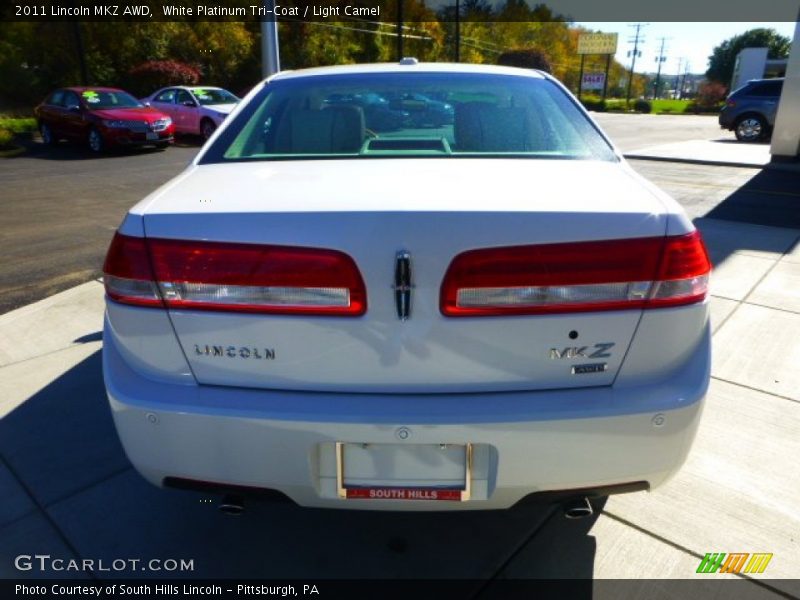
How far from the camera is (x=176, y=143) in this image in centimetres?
1681

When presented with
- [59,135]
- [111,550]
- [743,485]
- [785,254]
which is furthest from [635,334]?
[59,135]

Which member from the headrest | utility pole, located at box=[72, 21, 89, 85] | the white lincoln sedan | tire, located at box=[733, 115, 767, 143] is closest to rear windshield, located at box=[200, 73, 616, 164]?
the headrest

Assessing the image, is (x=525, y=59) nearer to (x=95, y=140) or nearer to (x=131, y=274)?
(x=95, y=140)

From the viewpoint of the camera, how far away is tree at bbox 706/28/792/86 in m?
75.6

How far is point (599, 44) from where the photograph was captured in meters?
71.4

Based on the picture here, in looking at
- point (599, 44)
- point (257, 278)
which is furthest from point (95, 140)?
point (599, 44)

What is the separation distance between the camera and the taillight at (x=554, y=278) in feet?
5.07

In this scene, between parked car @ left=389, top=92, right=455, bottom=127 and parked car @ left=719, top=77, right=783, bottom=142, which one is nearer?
parked car @ left=389, top=92, right=455, bottom=127

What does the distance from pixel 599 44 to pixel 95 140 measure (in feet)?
230

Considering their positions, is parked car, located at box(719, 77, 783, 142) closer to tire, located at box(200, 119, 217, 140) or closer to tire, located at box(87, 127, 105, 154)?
tire, located at box(200, 119, 217, 140)

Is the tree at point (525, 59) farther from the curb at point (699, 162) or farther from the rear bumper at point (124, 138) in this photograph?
the rear bumper at point (124, 138)

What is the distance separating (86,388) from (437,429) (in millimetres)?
2436

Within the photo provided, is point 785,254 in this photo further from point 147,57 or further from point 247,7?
point 247,7

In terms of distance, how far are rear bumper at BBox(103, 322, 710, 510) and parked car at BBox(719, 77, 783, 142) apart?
59.4ft
